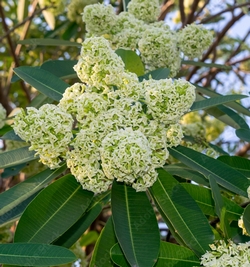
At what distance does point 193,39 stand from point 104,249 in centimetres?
113

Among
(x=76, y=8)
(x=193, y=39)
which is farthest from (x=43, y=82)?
(x=76, y=8)

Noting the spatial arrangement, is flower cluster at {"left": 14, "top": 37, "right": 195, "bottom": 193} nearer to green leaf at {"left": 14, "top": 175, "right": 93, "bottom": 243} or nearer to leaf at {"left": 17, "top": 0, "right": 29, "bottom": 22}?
green leaf at {"left": 14, "top": 175, "right": 93, "bottom": 243}

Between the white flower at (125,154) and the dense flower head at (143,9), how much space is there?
1.16 meters

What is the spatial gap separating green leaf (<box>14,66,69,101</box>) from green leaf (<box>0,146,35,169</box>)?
0.89 feet

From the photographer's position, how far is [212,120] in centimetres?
481

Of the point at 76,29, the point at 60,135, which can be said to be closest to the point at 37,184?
the point at 60,135

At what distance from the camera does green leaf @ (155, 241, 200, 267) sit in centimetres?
188

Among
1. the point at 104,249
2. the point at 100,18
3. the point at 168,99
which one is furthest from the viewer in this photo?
the point at 100,18

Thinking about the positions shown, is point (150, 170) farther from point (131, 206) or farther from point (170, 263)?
point (170, 263)

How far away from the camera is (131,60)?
231 cm

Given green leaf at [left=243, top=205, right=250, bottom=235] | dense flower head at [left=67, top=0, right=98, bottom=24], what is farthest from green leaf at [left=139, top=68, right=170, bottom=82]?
dense flower head at [left=67, top=0, right=98, bottom=24]

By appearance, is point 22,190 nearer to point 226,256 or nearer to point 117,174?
point 117,174

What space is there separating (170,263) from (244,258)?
0.26 metres

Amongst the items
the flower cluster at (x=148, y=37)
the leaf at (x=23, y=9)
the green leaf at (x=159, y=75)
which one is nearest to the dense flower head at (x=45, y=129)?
the green leaf at (x=159, y=75)
